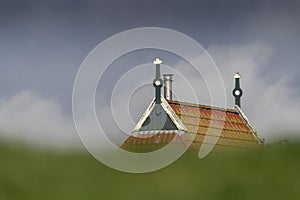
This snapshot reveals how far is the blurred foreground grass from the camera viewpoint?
147 centimetres

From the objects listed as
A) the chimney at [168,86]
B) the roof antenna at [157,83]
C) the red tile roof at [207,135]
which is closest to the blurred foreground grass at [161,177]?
the red tile roof at [207,135]

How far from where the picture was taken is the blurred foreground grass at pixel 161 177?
1.47 meters

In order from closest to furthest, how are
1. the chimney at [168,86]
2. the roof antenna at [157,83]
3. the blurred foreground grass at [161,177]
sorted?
the blurred foreground grass at [161,177] → the roof antenna at [157,83] → the chimney at [168,86]

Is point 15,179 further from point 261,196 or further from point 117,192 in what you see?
point 261,196

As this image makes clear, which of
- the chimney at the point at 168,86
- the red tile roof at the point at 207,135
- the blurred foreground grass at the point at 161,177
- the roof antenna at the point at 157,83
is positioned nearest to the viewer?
the blurred foreground grass at the point at 161,177

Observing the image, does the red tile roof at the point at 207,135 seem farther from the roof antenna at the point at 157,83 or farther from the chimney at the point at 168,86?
the chimney at the point at 168,86

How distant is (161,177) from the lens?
58.5 inches

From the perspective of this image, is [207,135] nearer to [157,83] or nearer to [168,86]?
[157,83]

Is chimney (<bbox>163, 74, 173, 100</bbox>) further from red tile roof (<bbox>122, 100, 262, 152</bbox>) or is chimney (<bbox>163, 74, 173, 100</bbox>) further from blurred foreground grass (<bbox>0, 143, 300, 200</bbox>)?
blurred foreground grass (<bbox>0, 143, 300, 200</bbox>)

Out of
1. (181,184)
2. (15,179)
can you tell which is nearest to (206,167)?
(181,184)

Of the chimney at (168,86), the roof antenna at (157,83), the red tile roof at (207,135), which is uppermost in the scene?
the chimney at (168,86)

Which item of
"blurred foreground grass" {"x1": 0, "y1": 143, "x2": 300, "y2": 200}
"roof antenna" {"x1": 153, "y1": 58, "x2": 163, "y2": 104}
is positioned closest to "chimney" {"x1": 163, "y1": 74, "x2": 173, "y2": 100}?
"roof antenna" {"x1": 153, "y1": 58, "x2": 163, "y2": 104}

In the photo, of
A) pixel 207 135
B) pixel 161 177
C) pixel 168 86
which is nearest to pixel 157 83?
pixel 168 86

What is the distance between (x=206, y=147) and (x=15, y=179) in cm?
79
